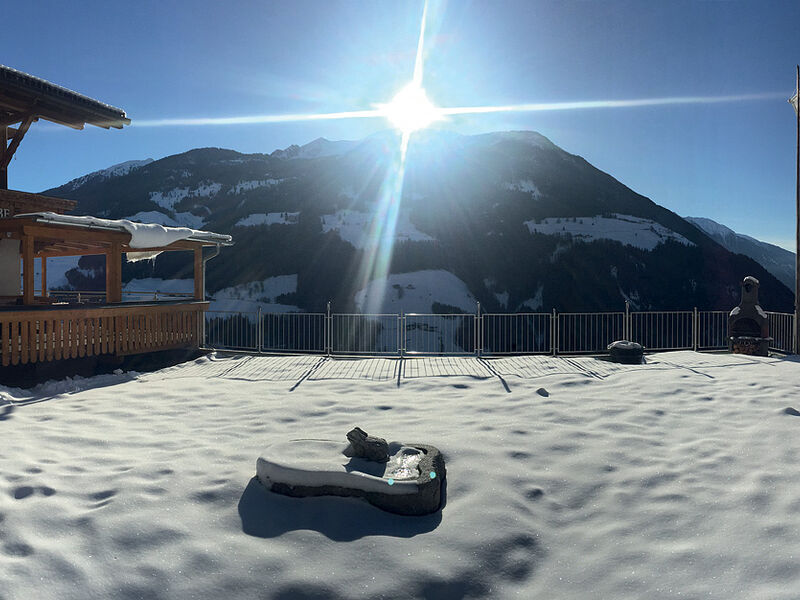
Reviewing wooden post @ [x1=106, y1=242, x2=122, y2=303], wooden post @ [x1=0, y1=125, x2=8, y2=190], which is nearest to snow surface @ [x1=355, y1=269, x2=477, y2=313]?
wooden post @ [x1=0, y1=125, x2=8, y2=190]

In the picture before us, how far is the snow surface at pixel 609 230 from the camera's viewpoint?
6325 centimetres

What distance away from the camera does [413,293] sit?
169 ft

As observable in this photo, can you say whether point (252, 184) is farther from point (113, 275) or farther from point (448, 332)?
point (113, 275)

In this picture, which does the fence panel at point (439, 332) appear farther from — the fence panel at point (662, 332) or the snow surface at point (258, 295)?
the snow surface at point (258, 295)

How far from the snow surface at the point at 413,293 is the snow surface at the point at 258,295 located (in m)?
8.26

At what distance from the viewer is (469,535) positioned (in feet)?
12.5

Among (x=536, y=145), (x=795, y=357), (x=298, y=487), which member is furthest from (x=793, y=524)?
(x=536, y=145)

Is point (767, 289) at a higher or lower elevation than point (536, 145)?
lower

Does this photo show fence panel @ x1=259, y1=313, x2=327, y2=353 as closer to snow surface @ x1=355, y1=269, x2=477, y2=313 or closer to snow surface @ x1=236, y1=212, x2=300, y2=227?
snow surface @ x1=355, y1=269, x2=477, y2=313

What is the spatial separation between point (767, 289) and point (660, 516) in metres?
77.2

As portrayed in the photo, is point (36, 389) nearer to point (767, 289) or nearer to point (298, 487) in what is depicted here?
point (298, 487)

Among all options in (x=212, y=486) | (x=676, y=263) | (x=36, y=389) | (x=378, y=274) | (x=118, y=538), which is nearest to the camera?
(x=118, y=538)

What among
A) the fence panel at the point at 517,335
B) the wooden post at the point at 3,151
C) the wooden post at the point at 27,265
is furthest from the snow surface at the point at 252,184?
the wooden post at the point at 27,265

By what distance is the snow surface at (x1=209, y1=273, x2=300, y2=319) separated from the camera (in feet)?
164
